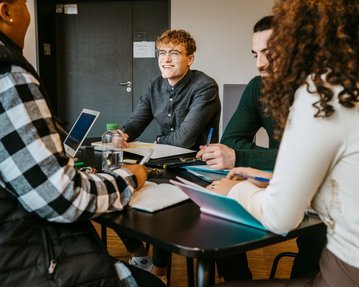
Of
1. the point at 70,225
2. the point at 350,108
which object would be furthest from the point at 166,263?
the point at 350,108

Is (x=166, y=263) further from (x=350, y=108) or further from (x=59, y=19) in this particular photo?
(x=59, y=19)

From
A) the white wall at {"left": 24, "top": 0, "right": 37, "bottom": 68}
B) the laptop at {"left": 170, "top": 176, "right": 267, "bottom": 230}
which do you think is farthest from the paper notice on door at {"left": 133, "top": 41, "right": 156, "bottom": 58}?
the laptop at {"left": 170, "top": 176, "right": 267, "bottom": 230}

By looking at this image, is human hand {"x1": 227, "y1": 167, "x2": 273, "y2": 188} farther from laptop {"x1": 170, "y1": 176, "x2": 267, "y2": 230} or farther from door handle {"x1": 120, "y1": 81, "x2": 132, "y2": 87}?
door handle {"x1": 120, "y1": 81, "x2": 132, "y2": 87}

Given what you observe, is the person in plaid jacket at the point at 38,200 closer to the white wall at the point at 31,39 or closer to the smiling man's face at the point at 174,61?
the smiling man's face at the point at 174,61

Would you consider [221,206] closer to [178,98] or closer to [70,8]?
[178,98]

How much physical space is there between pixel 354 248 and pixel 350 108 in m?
0.27

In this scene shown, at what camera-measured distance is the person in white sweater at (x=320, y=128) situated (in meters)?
0.76

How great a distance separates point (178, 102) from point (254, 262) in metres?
1.01

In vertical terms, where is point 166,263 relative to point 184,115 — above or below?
below

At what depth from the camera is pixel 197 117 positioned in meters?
2.22

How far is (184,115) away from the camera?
93.1 inches

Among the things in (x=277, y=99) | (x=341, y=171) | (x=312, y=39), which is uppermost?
(x=312, y=39)

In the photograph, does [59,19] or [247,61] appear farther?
[59,19]

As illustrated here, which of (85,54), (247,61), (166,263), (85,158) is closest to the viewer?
(85,158)
